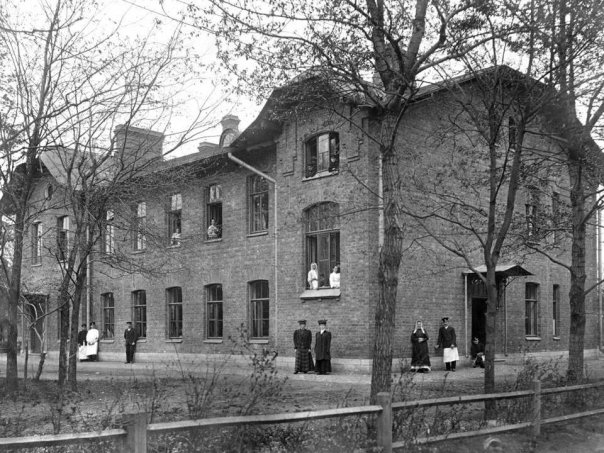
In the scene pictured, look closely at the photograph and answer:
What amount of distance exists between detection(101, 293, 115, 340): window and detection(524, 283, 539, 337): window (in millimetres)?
16317

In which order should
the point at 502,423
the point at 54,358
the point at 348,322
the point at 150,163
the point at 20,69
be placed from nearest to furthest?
the point at 502,423, the point at 20,69, the point at 150,163, the point at 348,322, the point at 54,358

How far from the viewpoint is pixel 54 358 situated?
29.8 meters

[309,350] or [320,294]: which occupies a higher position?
[320,294]

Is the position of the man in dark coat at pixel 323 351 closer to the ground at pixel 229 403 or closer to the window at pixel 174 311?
the ground at pixel 229 403

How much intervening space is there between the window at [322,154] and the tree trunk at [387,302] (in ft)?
33.4

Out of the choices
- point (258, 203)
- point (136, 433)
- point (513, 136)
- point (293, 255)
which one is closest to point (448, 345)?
point (293, 255)

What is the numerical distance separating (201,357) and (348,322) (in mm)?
7015

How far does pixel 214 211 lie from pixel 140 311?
5779 mm

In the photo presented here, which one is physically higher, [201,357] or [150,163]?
[150,163]

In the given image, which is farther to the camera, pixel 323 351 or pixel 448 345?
pixel 448 345

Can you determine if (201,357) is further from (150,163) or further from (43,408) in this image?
(43,408)

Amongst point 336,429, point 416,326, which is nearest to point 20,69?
point 336,429

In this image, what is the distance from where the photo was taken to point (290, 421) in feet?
17.6

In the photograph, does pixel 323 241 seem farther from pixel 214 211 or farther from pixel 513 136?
pixel 513 136
